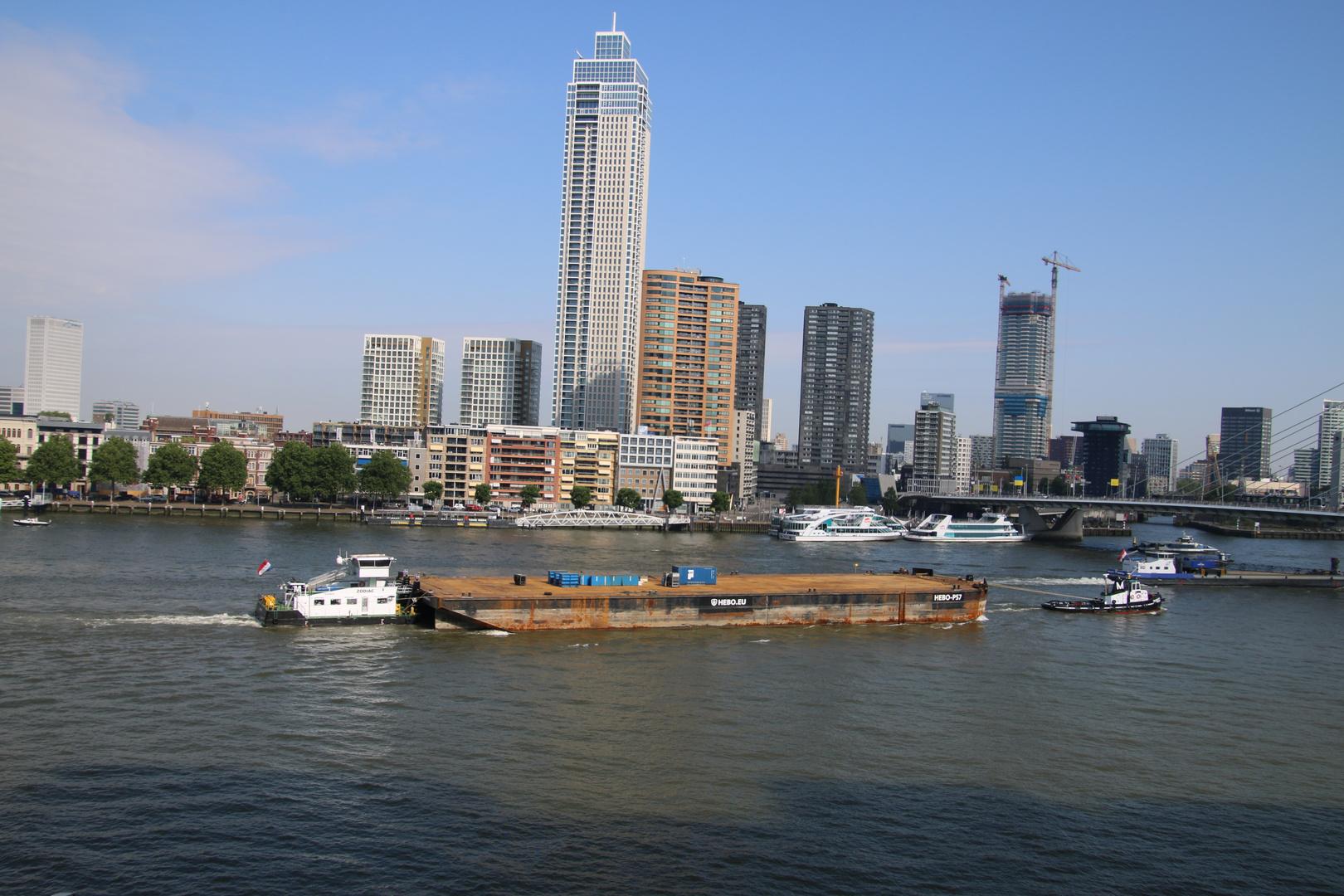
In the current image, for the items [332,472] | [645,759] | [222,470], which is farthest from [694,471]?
[645,759]

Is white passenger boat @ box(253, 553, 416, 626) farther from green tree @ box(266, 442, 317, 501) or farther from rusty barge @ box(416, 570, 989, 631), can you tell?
green tree @ box(266, 442, 317, 501)

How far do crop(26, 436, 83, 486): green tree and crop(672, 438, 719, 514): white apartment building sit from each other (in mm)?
86852

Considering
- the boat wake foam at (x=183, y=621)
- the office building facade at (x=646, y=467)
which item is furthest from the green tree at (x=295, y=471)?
the boat wake foam at (x=183, y=621)

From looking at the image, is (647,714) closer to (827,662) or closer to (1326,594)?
(827,662)

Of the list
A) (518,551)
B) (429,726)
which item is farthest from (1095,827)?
(518,551)

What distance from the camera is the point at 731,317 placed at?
186625 mm

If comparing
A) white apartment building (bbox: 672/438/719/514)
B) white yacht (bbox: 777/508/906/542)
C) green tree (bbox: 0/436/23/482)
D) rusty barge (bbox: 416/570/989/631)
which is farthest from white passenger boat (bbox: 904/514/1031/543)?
green tree (bbox: 0/436/23/482)

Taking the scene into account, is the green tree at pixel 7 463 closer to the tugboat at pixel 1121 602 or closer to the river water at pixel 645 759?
the river water at pixel 645 759

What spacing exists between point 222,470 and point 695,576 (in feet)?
307

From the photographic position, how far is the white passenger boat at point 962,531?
125 m

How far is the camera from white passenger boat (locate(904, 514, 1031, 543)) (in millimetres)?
125250

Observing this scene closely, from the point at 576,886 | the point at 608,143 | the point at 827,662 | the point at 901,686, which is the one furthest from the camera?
the point at 608,143

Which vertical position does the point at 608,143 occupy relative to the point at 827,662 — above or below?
above

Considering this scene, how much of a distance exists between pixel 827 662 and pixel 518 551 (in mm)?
48594
